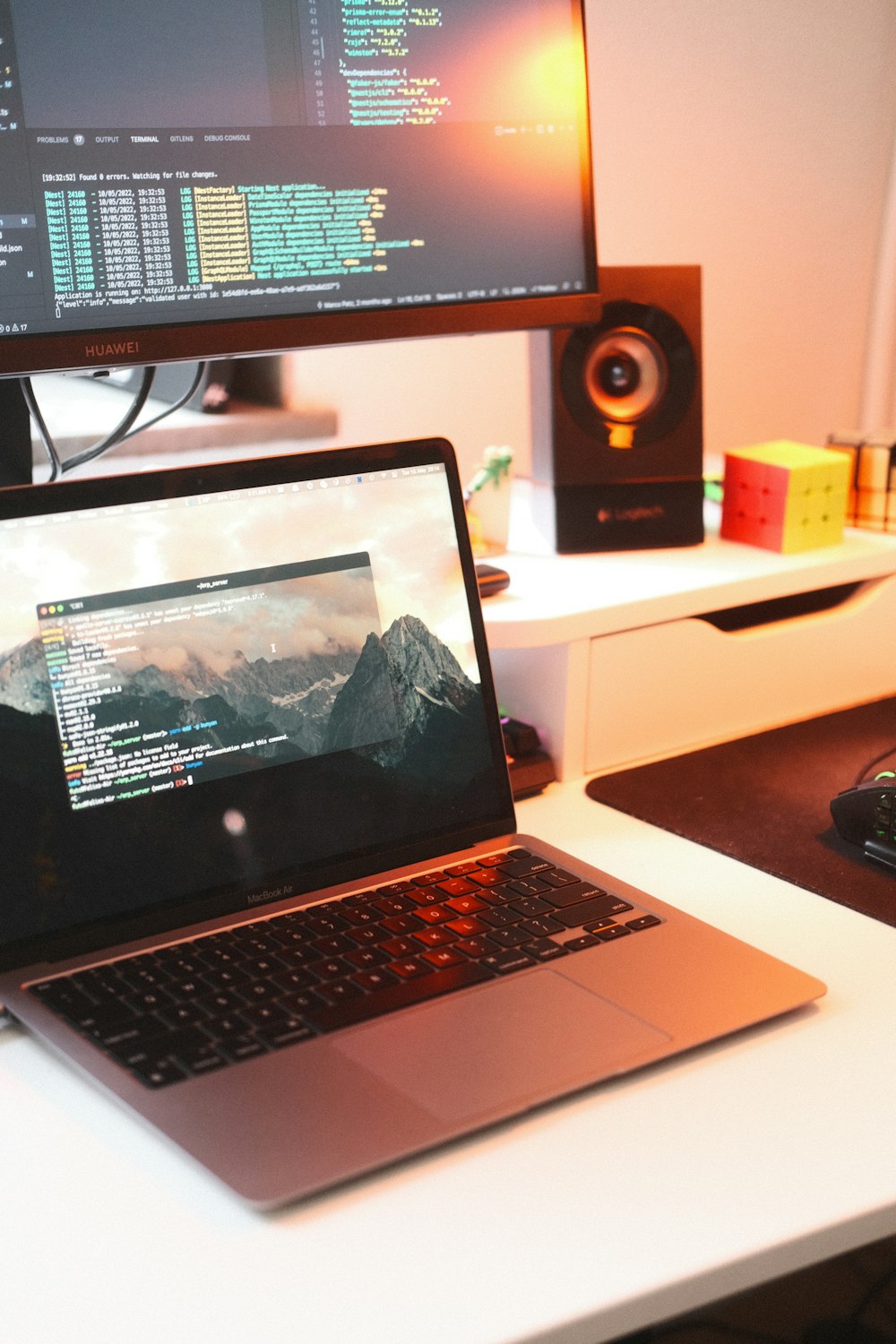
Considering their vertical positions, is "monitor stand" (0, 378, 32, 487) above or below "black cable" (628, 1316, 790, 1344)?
above

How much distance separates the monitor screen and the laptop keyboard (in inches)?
13.4

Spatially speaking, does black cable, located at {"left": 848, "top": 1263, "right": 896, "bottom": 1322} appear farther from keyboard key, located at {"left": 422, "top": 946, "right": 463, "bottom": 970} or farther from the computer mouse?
keyboard key, located at {"left": 422, "top": 946, "right": 463, "bottom": 970}

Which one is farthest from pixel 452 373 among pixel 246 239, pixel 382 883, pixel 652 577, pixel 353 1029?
pixel 353 1029

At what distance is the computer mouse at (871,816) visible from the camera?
0.82m

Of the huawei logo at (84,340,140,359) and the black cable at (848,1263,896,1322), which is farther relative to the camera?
the black cable at (848,1263,896,1322)

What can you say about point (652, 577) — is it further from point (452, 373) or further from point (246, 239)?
point (452, 373)

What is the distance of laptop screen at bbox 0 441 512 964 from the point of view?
694 mm

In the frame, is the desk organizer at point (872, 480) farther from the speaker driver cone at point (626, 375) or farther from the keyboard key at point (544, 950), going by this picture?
the keyboard key at point (544, 950)

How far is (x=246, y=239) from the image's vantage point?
812 millimetres

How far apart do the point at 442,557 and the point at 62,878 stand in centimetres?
29

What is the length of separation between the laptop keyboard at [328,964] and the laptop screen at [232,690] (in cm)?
3

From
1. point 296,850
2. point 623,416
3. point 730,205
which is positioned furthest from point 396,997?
point 730,205

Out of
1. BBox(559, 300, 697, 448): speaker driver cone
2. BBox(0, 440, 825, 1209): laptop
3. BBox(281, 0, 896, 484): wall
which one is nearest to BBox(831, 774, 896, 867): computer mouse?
BBox(0, 440, 825, 1209): laptop

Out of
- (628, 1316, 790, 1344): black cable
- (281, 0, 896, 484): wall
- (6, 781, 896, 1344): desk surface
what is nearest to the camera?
(6, 781, 896, 1344): desk surface
